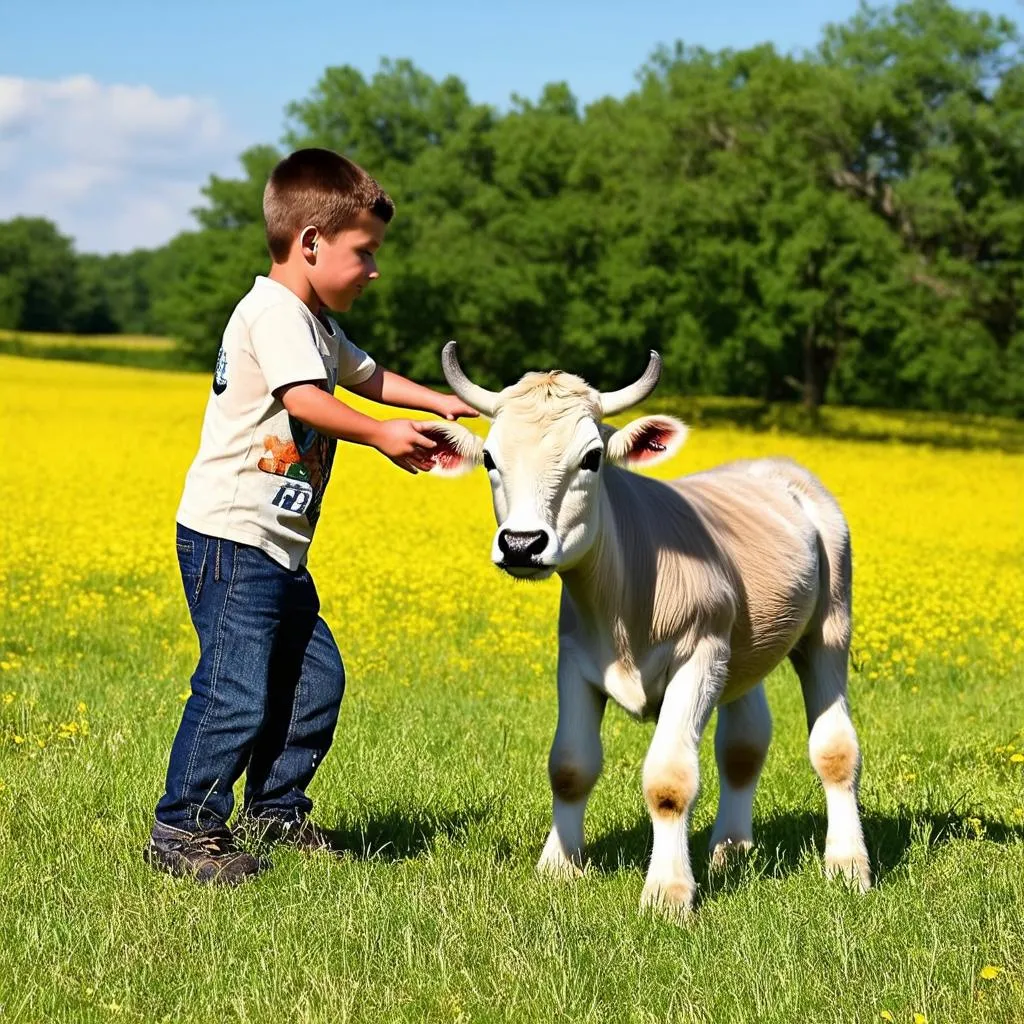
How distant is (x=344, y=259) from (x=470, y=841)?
215 cm

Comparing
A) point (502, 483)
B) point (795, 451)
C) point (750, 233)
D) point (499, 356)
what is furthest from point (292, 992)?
point (499, 356)

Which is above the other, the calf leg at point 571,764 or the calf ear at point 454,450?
the calf ear at point 454,450

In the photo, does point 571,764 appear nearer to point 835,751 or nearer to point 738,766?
point 738,766

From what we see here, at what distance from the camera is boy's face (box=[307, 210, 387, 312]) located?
199 inches

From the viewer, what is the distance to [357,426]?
15.1 ft

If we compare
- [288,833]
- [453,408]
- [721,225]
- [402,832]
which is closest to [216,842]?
[288,833]

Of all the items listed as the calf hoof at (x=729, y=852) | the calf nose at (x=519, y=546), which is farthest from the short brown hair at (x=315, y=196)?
the calf hoof at (x=729, y=852)

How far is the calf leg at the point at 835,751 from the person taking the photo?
Answer: 550cm

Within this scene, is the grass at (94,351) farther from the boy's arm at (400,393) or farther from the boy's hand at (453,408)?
the boy's hand at (453,408)

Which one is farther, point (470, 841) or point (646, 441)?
point (470, 841)

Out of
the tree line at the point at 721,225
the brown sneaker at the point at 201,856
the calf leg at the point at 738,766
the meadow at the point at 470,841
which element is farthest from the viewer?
the tree line at the point at 721,225

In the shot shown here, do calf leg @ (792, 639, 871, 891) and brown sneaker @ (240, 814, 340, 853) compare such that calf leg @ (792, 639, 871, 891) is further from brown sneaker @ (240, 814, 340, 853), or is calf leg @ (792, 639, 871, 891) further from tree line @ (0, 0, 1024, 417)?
tree line @ (0, 0, 1024, 417)

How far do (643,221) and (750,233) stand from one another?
120 inches

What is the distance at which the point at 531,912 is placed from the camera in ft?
15.0
